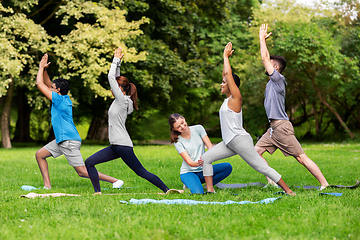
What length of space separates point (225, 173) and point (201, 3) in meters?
19.1

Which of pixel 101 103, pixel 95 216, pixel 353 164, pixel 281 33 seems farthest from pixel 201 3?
pixel 95 216

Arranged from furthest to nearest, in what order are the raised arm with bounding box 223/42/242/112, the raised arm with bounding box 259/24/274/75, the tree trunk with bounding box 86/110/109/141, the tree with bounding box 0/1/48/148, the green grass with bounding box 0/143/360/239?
the tree trunk with bounding box 86/110/109/141 < the tree with bounding box 0/1/48/148 < the raised arm with bounding box 259/24/274/75 < the raised arm with bounding box 223/42/242/112 < the green grass with bounding box 0/143/360/239

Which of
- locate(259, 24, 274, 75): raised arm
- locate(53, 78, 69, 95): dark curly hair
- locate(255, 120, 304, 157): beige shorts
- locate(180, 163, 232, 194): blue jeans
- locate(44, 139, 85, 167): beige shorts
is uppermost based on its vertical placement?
locate(259, 24, 274, 75): raised arm

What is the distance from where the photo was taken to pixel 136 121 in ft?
87.8

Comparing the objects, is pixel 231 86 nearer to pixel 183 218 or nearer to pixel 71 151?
pixel 183 218

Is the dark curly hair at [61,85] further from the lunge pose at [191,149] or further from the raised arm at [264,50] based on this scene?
the raised arm at [264,50]

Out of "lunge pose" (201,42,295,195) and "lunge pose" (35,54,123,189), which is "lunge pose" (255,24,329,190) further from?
"lunge pose" (35,54,123,189)

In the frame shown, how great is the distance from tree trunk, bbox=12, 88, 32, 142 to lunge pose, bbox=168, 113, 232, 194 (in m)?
21.1

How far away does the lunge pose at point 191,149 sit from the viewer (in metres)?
6.35

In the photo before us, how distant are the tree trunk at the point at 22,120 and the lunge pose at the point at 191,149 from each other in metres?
21.1

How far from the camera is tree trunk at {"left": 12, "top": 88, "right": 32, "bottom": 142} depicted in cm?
2550

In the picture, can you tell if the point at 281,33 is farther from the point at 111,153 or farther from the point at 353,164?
the point at 111,153

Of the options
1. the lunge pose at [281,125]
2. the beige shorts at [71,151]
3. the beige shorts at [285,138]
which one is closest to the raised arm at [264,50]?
the lunge pose at [281,125]

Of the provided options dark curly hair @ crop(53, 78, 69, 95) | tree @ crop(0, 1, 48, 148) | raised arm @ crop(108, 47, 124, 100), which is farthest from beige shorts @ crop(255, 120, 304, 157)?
tree @ crop(0, 1, 48, 148)
